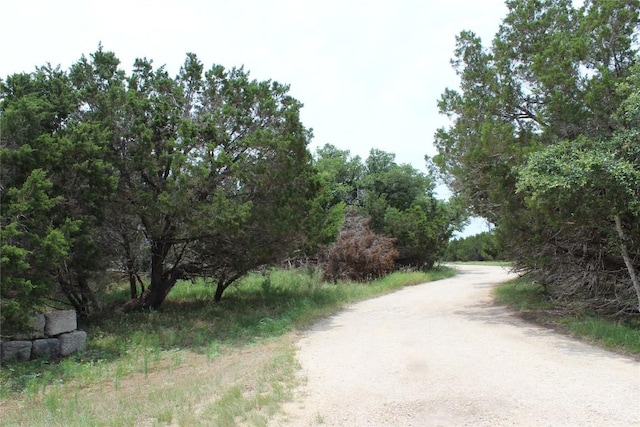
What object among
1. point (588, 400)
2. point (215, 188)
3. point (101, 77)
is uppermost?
point (101, 77)

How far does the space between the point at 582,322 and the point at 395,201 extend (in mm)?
24723

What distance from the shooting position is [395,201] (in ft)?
114

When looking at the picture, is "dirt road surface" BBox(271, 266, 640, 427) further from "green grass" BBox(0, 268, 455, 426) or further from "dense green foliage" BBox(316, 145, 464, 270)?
"dense green foliage" BBox(316, 145, 464, 270)

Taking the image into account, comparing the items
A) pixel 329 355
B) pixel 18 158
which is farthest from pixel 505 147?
pixel 18 158

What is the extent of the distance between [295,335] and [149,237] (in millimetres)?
5042

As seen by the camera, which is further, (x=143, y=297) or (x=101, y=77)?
(x=143, y=297)

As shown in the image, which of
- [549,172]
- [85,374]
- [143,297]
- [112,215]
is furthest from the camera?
[143,297]

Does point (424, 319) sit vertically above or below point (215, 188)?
below

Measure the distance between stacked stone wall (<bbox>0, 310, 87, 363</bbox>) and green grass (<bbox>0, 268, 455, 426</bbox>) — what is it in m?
0.35

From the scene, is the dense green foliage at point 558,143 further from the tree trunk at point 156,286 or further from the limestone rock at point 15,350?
the limestone rock at point 15,350

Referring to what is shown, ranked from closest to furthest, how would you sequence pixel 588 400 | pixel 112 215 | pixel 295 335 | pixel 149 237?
pixel 588 400 → pixel 295 335 → pixel 112 215 → pixel 149 237

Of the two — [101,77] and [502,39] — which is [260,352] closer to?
[101,77]

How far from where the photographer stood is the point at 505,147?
11.1 m

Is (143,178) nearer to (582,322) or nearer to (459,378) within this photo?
(459,378)
